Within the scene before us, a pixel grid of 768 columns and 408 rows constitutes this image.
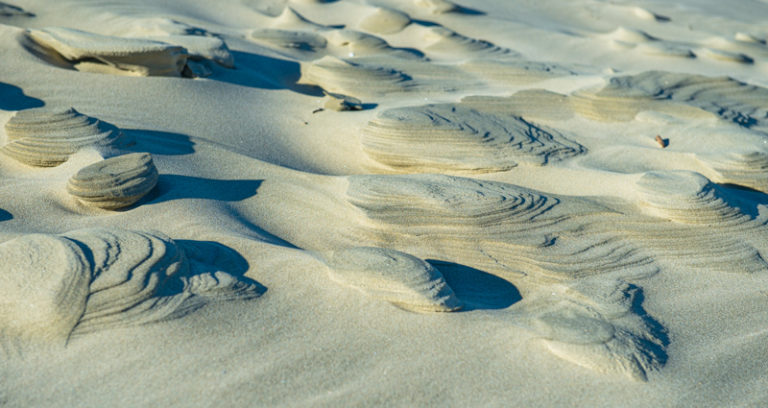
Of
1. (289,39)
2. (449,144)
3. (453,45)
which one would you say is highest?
(453,45)

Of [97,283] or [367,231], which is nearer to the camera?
[97,283]

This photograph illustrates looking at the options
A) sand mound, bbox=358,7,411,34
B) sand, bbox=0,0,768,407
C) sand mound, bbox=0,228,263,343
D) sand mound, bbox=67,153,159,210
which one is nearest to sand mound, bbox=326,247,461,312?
sand, bbox=0,0,768,407

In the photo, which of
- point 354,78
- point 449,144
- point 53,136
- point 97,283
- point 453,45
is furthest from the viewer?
point 453,45

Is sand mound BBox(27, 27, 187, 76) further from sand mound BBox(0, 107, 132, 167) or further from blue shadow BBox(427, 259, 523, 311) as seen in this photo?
blue shadow BBox(427, 259, 523, 311)

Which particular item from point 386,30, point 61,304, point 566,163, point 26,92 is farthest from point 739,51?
point 61,304

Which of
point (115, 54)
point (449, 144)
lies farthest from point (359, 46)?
point (449, 144)

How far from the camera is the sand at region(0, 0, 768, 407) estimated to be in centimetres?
179

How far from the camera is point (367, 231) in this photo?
8.25 feet

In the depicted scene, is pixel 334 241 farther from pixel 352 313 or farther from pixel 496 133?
pixel 496 133

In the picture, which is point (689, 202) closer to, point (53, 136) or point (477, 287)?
point (477, 287)

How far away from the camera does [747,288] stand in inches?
94.9

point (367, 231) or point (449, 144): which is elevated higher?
point (449, 144)

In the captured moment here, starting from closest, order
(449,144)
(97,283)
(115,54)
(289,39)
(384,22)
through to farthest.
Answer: (97,283)
(449,144)
(115,54)
(289,39)
(384,22)

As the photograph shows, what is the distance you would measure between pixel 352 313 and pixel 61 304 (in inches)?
32.3
